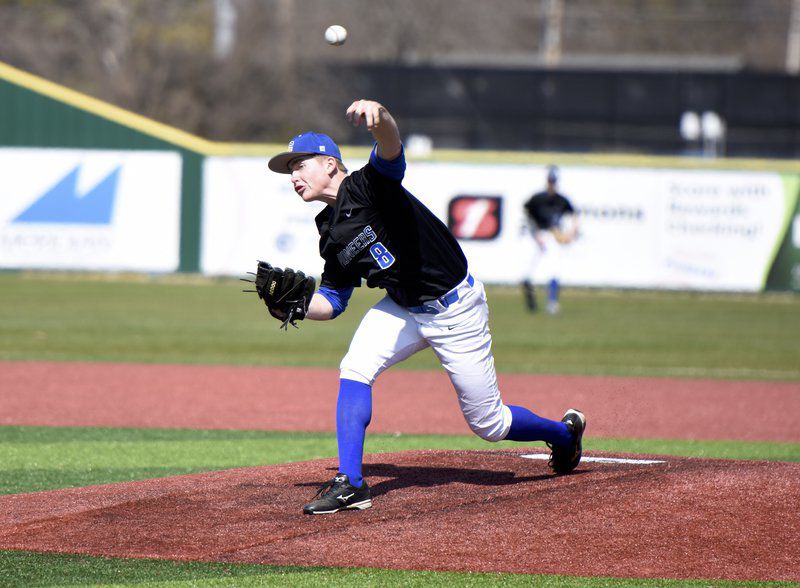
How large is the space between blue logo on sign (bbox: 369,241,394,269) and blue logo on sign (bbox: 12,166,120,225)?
1634 centimetres

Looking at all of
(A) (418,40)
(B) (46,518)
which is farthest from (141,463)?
(A) (418,40)

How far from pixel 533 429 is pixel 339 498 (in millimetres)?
1112

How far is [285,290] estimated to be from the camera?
5.55m

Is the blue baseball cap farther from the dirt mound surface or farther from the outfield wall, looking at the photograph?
the outfield wall

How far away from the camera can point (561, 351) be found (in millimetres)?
13898

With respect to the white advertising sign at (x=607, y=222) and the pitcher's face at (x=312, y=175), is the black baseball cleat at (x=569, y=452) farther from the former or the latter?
the white advertising sign at (x=607, y=222)

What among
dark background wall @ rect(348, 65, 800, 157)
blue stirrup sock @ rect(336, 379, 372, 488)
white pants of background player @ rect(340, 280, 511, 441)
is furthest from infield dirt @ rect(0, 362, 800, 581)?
dark background wall @ rect(348, 65, 800, 157)

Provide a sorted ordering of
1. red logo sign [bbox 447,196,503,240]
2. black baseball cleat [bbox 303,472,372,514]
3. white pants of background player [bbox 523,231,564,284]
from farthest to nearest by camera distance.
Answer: red logo sign [bbox 447,196,503,240], white pants of background player [bbox 523,231,564,284], black baseball cleat [bbox 303,472,372,514]

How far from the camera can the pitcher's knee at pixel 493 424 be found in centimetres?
575

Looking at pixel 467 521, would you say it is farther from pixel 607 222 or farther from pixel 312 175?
pixel 607 222

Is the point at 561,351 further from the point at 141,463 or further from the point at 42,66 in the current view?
the point at 42,66

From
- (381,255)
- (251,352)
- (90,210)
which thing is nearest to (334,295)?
(381,255)

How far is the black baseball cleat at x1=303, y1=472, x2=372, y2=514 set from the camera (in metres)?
5.41

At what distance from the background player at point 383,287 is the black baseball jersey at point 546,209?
12.5 metres
